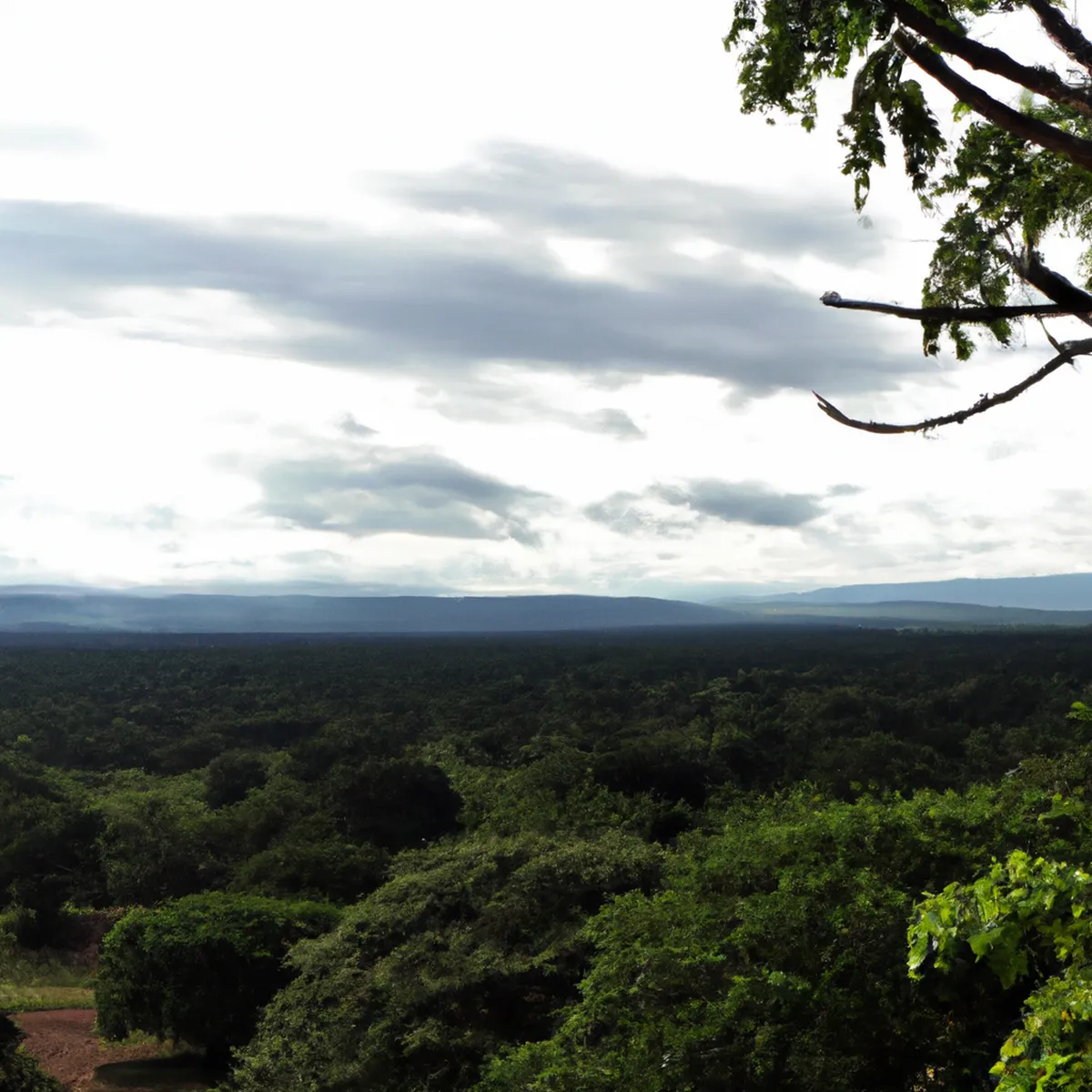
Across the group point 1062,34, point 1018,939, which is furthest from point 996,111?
point 1018,939

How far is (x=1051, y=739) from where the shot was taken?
3819cm

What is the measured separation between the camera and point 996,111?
5.88 meters

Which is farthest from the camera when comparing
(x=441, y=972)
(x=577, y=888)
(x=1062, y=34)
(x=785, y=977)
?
(x=577, y=888)

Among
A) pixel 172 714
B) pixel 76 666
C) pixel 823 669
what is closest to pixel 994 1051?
pixel 172 714

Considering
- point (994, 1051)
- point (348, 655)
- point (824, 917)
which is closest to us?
point (994, 1051)

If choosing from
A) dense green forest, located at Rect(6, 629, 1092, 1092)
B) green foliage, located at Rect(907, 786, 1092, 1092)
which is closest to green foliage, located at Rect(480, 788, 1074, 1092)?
dense green forest, located at Rect(6, 629, 1092, 1092)

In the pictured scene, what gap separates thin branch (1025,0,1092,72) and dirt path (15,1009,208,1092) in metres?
22.8

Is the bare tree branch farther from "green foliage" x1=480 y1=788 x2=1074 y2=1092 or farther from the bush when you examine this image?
the bush

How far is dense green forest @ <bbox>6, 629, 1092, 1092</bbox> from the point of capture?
1146 cm

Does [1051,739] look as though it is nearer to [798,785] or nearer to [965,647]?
[798,785]

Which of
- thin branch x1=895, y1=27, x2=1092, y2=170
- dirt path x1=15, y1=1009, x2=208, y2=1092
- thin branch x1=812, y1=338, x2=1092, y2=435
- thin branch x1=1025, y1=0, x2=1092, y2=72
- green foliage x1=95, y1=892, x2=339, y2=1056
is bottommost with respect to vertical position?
dirt path x1=15, y1=1009, x2=208, y2=1092

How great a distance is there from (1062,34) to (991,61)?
102cm

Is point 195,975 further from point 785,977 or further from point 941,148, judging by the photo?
point 941,148

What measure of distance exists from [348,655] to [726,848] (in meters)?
114
